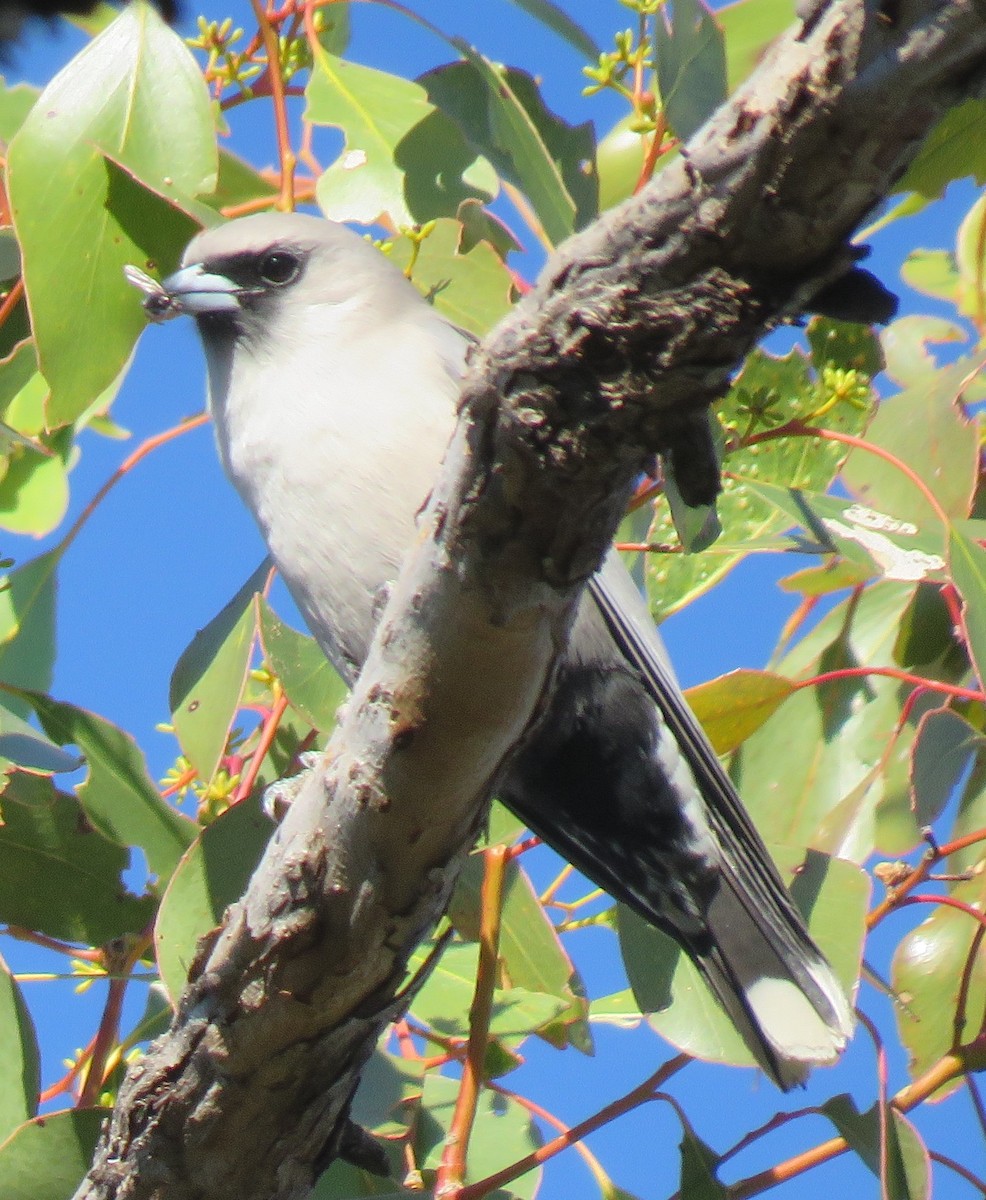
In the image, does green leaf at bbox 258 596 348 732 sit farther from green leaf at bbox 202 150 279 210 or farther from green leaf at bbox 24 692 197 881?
green leaf at bbox 202 150 279 210

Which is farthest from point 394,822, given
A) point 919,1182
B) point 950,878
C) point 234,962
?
point 919,1182

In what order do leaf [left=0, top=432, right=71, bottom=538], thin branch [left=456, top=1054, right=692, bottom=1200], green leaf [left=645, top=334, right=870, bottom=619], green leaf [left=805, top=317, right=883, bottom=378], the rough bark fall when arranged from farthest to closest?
leaf [left=0, top=432, right=71, bottom=538], green leaf [left=805, top=317, right=883, bottom=378], green leaf [left=645, top=334, right=870, bottom=619], thin branch [left=456, top=1054, right=692, bottom=1200], the rough bark

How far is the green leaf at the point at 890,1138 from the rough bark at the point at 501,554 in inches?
30.7

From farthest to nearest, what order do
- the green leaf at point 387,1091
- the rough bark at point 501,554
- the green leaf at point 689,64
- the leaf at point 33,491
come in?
1. the leaf at point 33,491
2. the green leaf at point 387,1091
3. the green leaf at point 689,64
4. the rough bark at point 501,554

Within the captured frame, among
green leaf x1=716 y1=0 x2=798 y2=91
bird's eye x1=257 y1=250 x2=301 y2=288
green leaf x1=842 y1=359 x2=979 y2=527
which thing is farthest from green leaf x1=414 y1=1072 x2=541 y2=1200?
green leaf x1=716 y1=0 x2=798 y2=91

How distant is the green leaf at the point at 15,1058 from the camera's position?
2.32 metres

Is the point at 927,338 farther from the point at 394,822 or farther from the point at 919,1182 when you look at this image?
the point at 394,822

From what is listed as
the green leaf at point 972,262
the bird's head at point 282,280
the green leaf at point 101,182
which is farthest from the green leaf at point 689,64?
the green leaf at point 972,262

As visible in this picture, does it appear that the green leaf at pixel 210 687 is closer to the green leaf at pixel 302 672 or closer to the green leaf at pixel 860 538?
the green leaf at pixel 302 672

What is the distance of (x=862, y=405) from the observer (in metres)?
2.70

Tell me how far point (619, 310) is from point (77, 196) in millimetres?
1487

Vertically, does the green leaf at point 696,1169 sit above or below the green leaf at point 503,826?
below

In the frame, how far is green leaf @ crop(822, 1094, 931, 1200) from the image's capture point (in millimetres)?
2137

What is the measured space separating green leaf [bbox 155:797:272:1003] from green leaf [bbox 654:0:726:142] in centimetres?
119
